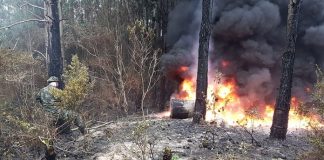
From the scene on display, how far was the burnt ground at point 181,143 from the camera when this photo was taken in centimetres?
929

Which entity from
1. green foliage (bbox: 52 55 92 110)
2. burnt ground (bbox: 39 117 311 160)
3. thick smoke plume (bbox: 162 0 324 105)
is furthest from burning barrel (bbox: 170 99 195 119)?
green foliage (bbox: 52 55 92 110)

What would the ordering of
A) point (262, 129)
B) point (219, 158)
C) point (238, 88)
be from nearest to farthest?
point (219, 158) < point (262, 129) < point (238, 88)

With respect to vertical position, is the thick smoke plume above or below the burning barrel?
above

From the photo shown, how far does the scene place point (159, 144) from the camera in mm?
10125

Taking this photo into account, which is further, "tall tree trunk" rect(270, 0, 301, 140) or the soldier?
"tall tree trunk" rect(270, 0, 301, 140)

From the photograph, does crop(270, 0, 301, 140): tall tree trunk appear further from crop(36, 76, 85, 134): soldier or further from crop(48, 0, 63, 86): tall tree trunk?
crop(48, 0, 63, 86): tall tree trunk

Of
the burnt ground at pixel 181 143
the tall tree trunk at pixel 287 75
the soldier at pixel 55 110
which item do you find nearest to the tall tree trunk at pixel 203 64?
the burnt ground at pixel 181 143

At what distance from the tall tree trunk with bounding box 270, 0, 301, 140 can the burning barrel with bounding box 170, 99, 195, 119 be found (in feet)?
12.6

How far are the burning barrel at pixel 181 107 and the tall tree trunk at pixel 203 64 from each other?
154cm

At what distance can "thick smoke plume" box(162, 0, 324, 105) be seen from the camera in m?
15.1

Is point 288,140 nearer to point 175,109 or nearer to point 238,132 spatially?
point 238,132

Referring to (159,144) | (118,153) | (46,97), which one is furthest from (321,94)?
(46,97)

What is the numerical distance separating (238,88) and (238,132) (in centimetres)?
431

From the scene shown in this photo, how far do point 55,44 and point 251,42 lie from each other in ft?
28.4
